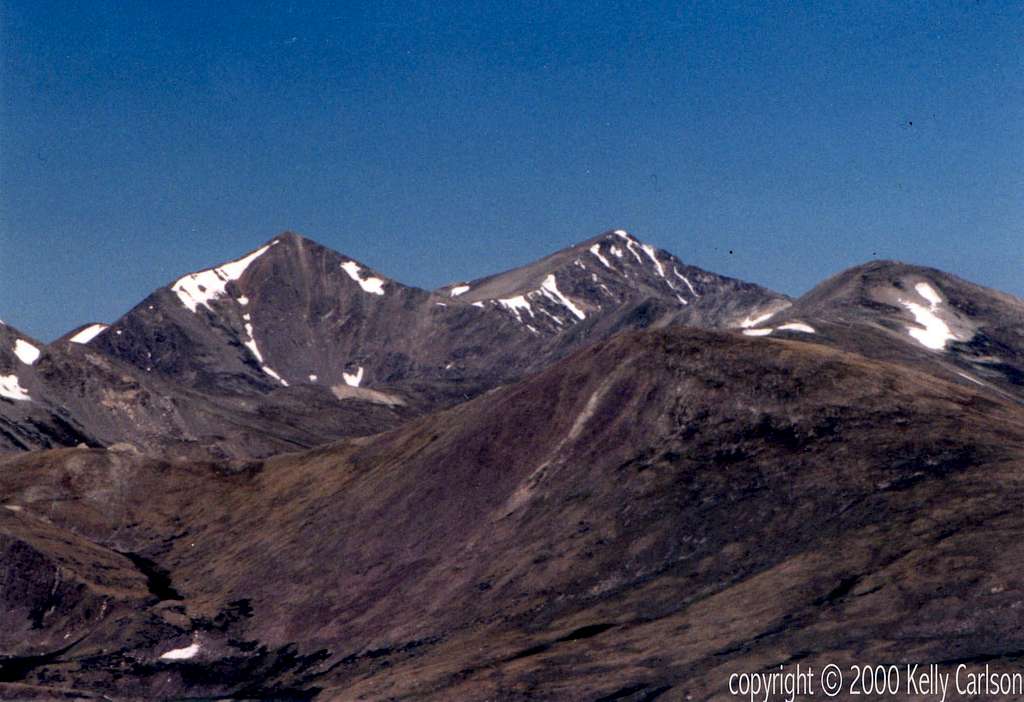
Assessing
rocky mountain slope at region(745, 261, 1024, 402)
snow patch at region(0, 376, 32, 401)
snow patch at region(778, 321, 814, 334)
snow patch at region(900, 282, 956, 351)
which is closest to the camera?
rocky mountain slope at region(745, 261, 1024, 402)

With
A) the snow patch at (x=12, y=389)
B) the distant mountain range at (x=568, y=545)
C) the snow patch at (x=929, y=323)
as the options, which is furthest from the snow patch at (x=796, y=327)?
the snow patch at (x=12, y=389)

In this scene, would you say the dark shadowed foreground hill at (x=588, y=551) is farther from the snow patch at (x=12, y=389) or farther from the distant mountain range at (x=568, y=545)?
the snow patch at (x=12, y=389)

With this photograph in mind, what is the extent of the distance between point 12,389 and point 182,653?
123m

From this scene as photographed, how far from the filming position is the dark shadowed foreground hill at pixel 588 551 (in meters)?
50.4

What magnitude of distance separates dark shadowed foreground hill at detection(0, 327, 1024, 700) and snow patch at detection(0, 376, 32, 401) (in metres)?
90.6

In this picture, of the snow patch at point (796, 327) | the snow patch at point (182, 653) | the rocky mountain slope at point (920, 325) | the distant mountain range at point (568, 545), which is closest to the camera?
the distant mountain range at point (568, 545)

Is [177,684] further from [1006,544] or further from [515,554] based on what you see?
[1006,544]

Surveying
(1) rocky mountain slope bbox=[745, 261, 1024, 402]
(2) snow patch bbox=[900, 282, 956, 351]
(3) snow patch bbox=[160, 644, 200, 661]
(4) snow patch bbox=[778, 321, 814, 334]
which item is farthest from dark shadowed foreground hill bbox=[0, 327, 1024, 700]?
(2) snow patch bbox=[900, 282, 956, 351]

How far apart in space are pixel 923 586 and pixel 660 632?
1124 centimetres

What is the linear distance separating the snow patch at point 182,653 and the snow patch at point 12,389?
118215 mm

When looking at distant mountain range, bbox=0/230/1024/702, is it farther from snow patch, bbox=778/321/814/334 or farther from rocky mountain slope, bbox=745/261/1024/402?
snow patch, bbox=778/321/814/334

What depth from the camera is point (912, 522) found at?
56.4 metres

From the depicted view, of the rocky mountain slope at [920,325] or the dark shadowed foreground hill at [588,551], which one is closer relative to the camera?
the dark shadowed foreground hill at [588,551]

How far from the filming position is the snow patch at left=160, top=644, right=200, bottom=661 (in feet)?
242
